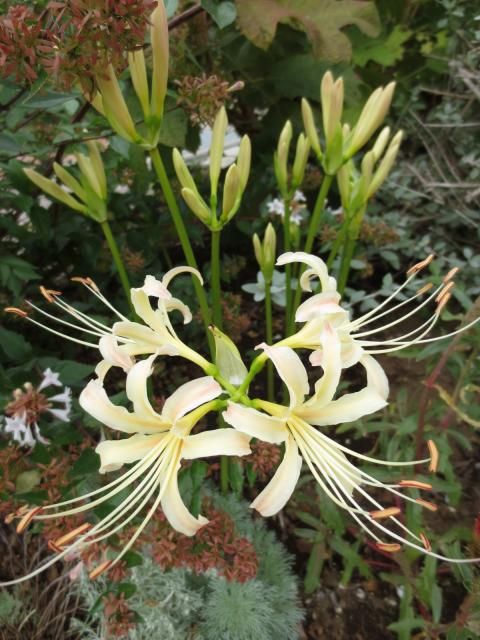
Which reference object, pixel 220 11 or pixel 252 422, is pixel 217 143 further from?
pixel 252 422

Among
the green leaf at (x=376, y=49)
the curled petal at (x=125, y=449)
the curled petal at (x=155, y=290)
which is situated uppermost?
the curled petal at (x=155, y=290)

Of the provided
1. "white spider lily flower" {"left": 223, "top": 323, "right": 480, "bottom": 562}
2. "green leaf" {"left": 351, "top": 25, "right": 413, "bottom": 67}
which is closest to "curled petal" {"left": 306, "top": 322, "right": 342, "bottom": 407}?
"white spider lily flower" {"left": 223, "top": 323, "right": 480, "bottom": 562}

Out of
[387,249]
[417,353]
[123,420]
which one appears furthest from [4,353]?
[387,249]

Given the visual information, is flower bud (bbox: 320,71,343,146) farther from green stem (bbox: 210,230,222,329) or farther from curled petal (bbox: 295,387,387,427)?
curled petal (bbox: 295,387,387,427)

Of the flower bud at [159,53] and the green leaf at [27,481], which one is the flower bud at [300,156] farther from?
the green leaf at [27,481]

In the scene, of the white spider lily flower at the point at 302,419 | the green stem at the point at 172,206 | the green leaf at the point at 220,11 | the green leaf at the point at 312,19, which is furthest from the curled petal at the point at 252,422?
the green leaf at the point at 312,19

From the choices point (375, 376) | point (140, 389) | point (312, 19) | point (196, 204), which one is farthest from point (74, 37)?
point (312, 19)
